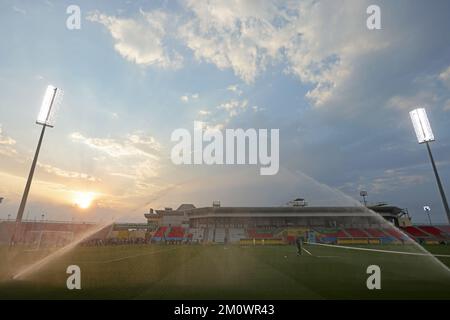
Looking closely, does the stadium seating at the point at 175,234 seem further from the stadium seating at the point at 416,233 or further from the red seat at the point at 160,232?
the stadium seating at the point at 416,233

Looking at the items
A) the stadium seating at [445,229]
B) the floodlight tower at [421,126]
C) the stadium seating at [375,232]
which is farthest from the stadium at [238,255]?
the floodlight tower at [421,126]

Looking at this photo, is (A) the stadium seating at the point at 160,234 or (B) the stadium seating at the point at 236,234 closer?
(B) the stadium seating at the point at 236,234

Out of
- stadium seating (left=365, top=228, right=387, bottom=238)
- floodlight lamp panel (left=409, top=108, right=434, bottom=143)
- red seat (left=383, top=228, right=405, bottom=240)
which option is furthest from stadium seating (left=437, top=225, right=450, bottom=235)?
floodlight lamp panel (left=409, top=108, right=434, bottom=143)

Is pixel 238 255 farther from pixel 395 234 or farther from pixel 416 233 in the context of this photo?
pixel 416 233

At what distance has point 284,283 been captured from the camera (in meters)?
10.8

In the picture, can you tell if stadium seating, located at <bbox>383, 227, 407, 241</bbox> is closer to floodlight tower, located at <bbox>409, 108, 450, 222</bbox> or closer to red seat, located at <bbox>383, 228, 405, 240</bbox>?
red seat, located at <bbox>383, 228, 405, 240</bbox>

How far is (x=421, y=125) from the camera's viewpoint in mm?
25141

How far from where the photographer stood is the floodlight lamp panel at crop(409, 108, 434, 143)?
962 inches

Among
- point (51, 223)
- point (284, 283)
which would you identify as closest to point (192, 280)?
point (284, 283)

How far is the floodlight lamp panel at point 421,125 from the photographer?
24438 mm

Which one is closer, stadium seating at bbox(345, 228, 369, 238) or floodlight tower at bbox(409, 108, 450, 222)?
floodlight tower at bbox(409, 108, 450, 222)

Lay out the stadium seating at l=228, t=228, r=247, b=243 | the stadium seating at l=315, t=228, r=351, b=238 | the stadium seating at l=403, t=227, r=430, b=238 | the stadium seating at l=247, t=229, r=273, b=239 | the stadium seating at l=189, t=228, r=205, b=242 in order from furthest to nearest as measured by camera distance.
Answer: the stadium seating at l=189, t=228, r=205, b=242 → the stadium seating at l=228, t=228, r=247, b=243 → the stadium seating at l=247, t=229, r=273, b=239 → the stadium seating at l=403, t=227, r=430, b=238 → the stadium seating at l=315, t=228, r=351, b=238

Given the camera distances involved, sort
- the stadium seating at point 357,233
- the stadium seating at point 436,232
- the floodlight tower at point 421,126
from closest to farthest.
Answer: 1. the floodlight tower at point 421,126
2. the stadium seating at point 357,233
3. the stadium seating at point 436,232
